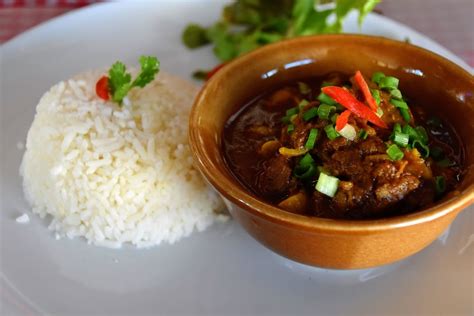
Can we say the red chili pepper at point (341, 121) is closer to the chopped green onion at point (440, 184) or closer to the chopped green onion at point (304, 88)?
the chopped green onion at point (440, 184)

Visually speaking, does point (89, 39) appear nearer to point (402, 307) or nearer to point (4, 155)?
point (4, 155)

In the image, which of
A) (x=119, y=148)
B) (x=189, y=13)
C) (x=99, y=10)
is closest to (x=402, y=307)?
(x=119, y=148)

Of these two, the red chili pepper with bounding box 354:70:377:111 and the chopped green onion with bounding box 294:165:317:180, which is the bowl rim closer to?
the chopped green onion with bounding box 294:165:317:180

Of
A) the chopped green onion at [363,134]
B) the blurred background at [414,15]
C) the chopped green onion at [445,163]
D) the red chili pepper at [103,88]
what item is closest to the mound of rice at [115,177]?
the red chili pepper at [103,88]

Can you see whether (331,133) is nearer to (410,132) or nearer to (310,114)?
(310,114)

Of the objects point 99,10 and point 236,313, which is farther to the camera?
point 99,10
